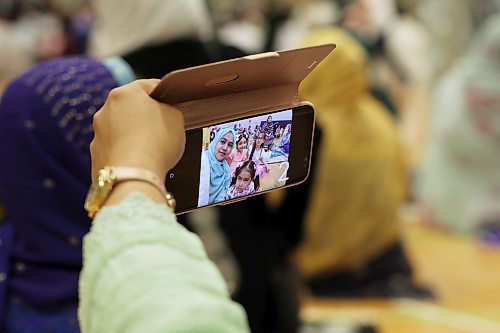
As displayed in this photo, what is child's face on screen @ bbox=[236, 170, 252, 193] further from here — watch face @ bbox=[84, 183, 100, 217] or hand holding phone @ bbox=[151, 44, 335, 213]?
watch face @ bbox=[84, 183, 100, 217]

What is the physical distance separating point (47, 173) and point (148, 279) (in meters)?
0.61

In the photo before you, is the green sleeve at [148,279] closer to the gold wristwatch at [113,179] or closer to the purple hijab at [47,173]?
the gold wristwatch at [113,179]

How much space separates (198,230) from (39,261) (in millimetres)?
271

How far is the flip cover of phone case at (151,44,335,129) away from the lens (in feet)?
2.26

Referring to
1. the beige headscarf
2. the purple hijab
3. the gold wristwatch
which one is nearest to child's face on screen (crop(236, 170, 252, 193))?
the gold wristwatch

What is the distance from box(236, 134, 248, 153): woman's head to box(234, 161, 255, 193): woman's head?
2 centimetres

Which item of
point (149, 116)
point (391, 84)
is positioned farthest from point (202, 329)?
point (391, 84)

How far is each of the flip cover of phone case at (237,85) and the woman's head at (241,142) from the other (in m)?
0.02

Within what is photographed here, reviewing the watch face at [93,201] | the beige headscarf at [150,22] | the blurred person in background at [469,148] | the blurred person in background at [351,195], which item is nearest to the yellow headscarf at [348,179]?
the blurred person in background at [351,195]

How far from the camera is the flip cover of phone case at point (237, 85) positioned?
0.69 m

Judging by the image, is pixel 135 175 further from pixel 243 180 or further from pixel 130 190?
pixel 243 180

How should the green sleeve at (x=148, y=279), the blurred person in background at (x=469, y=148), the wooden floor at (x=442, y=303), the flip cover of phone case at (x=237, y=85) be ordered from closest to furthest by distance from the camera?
the green sleeve at (x=148, y=279), the flip cover of phone case at (x=237, y=85), the wooden floor at (x=442, y=303), the blurred person in background at (x=469, y=148)

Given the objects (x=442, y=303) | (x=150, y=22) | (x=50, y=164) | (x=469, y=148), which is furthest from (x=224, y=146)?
(x=469, y=148)

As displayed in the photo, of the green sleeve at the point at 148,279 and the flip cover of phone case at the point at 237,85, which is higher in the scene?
the flip cover of phone case at the point at 237,85
